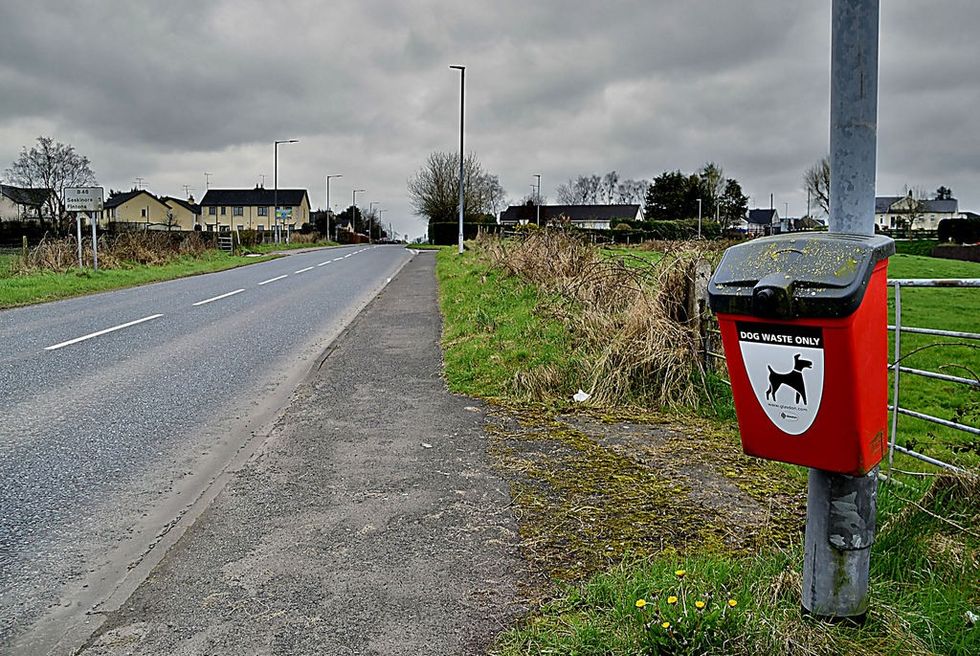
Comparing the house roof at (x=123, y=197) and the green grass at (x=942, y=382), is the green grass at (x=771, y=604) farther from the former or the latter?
the house roof at (x=123, y=197)

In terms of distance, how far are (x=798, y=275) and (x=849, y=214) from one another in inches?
20.7

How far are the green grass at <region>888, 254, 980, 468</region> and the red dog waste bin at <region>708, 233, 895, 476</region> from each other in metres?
1.75

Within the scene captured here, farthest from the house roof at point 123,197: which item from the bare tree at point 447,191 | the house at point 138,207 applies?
the bare tree at point 447,191

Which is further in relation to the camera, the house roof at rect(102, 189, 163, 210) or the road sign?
the house roof at rect(102, 189, 163, 210)

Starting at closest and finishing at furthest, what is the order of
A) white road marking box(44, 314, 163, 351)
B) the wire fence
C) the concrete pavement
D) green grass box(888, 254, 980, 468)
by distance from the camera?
the concrete pavement < the wire fence < green grass box(888, 254, 980, 468) < white road marking box(44, 314, 163, 351)

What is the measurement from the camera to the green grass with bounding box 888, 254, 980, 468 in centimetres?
571


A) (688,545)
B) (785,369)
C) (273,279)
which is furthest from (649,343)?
(273,279)

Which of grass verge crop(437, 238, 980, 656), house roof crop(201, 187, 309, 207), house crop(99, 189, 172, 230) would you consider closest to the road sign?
grass verge crop(437, 238, 980, 656)

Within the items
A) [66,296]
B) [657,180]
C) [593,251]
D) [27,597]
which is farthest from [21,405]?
[657,180]

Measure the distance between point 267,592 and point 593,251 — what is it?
32.4ft

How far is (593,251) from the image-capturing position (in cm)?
1272

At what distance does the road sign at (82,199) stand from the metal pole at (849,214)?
25.9 m

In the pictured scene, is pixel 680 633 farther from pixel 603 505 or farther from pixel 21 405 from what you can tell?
pixel 21 405

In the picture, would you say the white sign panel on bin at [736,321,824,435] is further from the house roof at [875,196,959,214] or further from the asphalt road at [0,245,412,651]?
the house roof at [875,196,959,214]
